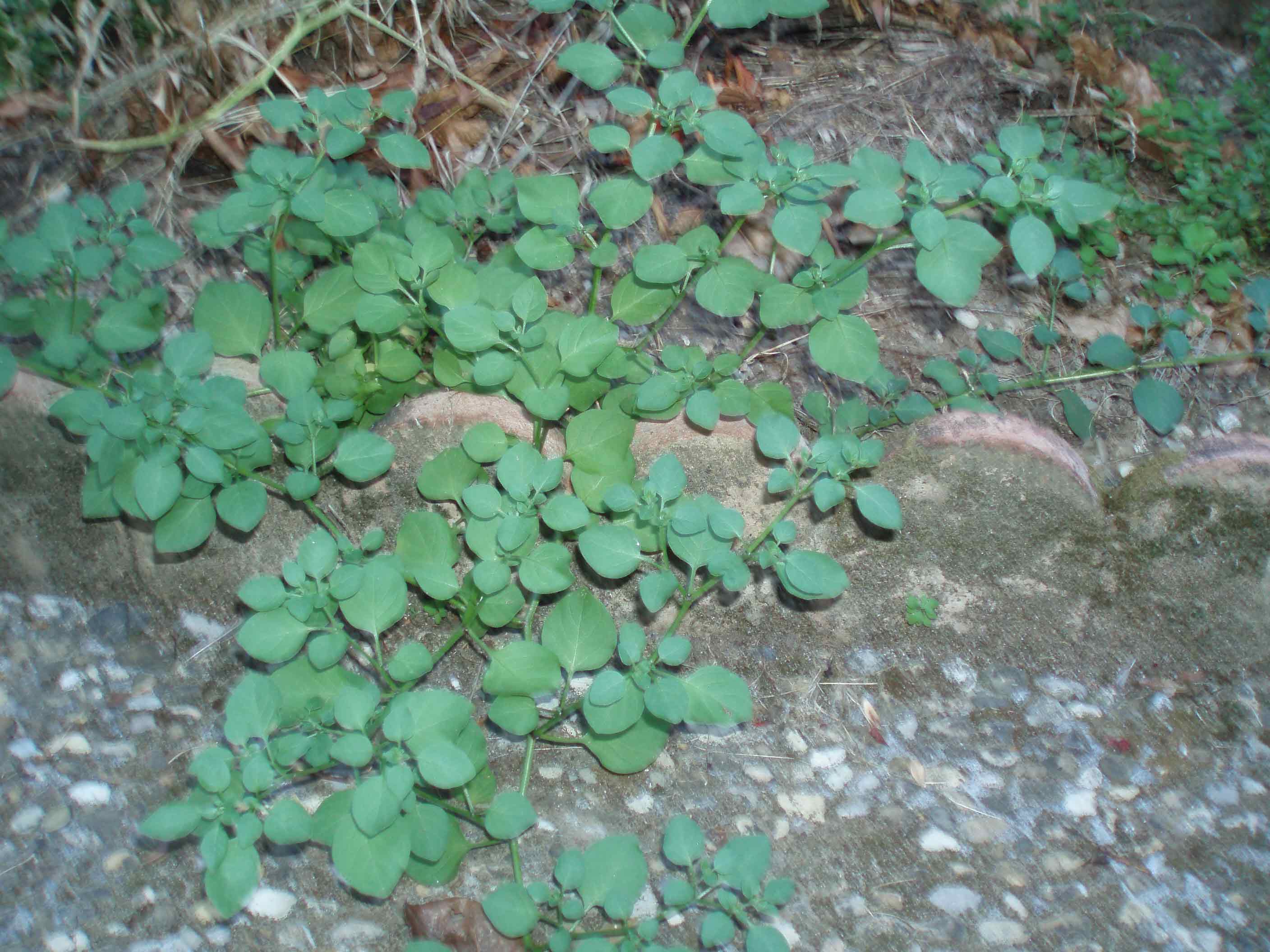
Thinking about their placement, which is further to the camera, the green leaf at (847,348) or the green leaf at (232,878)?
the green leaf at (847,348)

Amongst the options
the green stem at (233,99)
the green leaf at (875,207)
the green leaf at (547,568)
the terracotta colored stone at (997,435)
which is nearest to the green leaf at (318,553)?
the green leaf at (547,568)

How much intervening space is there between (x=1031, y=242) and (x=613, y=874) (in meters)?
1.07

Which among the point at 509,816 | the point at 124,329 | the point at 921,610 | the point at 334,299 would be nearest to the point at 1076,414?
the point at 921,610

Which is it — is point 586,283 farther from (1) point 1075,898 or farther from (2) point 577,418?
(1) point 1075,898

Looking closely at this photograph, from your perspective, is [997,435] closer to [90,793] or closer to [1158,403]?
[1158,403]

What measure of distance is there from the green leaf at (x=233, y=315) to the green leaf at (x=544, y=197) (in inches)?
21.5

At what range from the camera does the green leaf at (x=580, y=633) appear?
145 cm

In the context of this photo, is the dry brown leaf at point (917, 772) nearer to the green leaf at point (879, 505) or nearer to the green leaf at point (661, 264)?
the green leaf at point (879, 505)

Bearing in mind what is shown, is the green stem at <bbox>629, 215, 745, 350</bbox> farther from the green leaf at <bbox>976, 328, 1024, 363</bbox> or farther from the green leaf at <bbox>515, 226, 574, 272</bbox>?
the green leaf at <bbox>976, 328, 1024, 363</bbox>

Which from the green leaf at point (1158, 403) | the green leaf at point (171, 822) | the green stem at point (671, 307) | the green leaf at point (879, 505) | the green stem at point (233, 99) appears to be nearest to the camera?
the green leaf at point (171, 822)

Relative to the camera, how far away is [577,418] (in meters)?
1.69

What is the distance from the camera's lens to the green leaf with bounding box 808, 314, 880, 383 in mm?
1560

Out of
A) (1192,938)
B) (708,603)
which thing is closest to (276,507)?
(708,603)

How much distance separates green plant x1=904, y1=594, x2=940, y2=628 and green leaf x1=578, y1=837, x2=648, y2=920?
2.35 feet
